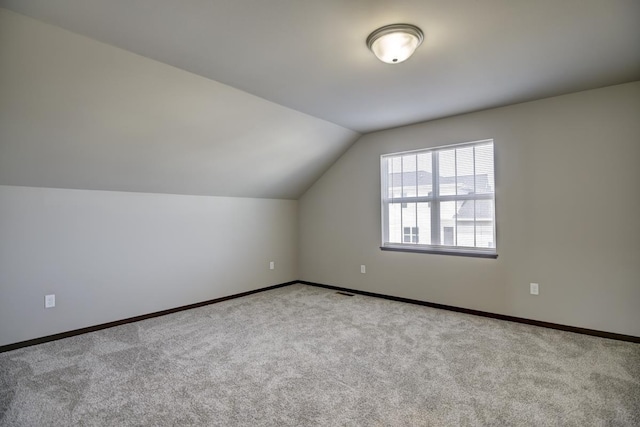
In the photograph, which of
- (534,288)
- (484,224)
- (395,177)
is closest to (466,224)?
(484,224)

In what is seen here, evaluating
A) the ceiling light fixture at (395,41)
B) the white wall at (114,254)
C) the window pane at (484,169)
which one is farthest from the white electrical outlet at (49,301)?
the window pane at (484,169)

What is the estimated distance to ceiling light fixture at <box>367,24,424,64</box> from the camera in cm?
214

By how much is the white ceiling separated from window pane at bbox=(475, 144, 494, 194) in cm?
63

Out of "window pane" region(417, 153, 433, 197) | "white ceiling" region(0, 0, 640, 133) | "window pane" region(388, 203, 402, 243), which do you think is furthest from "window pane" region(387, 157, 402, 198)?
"white ceiling" region(0, 0, 640, 133)

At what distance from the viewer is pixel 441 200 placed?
4.18 metres

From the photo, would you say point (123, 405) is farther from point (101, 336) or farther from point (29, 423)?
point (101, 336)

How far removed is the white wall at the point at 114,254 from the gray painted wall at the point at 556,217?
2323mm

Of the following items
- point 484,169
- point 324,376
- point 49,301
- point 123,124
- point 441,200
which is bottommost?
point 324,376

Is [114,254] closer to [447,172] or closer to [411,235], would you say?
[411,235]

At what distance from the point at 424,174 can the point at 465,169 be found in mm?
524

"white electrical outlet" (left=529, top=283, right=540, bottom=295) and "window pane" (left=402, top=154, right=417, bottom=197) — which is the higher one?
"window pane" (left=402, top=154, right=417, bottom=197)

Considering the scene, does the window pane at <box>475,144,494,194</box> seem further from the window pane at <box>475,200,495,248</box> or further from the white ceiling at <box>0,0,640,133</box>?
the white ceiling at <box>0,0,640,133</box>

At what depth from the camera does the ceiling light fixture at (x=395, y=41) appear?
84.3 inches

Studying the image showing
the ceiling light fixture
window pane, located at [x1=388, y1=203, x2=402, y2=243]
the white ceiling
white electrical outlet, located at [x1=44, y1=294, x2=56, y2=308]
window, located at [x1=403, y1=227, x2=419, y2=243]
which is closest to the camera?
the white ceiling
